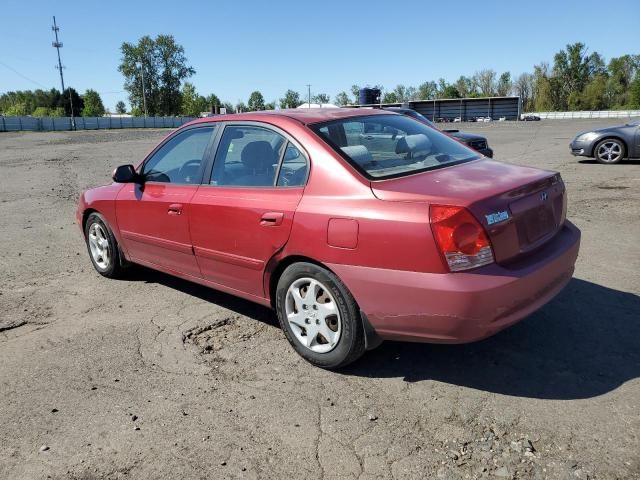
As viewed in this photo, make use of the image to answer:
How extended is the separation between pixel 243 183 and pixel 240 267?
0.61 metres

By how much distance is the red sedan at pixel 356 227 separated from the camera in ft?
9.14

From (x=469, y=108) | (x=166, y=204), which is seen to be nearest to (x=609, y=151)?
(x=166, y=204)

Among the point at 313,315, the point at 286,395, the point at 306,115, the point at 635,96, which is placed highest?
the point at 635,96

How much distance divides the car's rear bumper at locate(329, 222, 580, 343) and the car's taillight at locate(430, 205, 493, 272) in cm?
6

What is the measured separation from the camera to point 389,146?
12.1 feet

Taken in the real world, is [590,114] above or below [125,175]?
above

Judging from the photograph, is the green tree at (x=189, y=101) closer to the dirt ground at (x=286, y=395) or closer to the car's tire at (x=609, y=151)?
the car's tire at (x=609, y=151)

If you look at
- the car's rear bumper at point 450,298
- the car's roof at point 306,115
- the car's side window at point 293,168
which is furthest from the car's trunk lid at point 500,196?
the car's roof at point 306,115

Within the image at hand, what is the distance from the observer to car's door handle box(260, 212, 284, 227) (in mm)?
3379

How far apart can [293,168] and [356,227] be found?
2.49 ft

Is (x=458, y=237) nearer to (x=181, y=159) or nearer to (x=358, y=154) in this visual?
(x=358, y=154)

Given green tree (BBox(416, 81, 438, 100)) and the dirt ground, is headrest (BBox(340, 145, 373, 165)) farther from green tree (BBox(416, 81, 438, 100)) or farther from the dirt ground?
green tree (BBox(416, 81, 438, 100))

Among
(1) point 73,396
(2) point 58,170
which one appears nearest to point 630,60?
(2) point 58,170

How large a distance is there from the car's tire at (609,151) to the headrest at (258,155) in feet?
40.9
